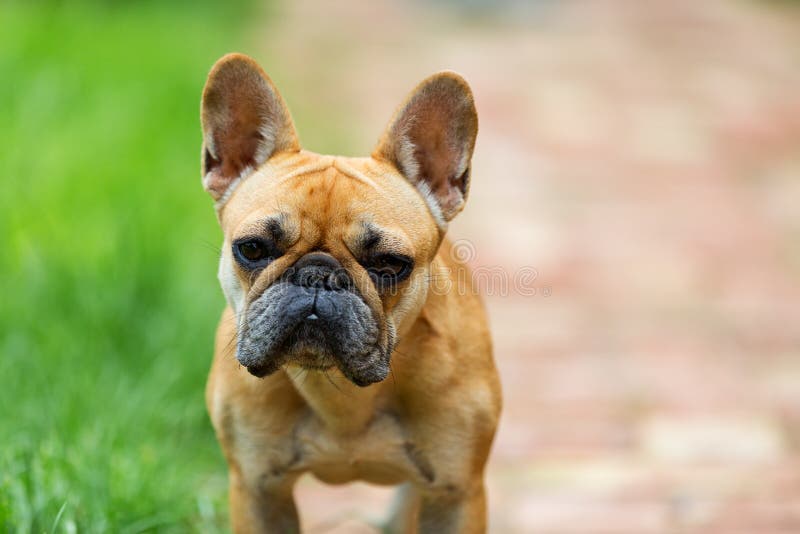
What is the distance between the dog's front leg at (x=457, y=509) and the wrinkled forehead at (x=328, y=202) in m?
0.87

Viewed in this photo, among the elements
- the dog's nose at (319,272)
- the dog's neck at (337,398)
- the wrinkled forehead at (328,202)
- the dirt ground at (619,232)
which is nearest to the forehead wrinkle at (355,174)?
the wrinkled forehead at (328,202)

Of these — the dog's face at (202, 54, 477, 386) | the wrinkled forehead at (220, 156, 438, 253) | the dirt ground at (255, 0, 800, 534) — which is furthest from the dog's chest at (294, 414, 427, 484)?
the dirt ground at (255, 0, 800, 534)

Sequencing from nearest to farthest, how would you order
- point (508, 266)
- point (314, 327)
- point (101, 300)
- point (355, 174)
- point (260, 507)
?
point (314, 327), point (355, 174), point (260, 507), point (101, 300), point (508, 266)

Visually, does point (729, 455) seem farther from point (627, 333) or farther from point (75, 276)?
point (75, 276)

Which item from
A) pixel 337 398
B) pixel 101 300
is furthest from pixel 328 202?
pixel 101 300

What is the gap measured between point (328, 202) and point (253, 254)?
0.95ft

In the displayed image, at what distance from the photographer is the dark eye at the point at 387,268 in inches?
144

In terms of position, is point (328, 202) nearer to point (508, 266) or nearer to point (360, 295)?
point (360, 295)

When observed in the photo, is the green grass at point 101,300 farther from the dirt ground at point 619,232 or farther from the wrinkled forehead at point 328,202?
the wrinkled forehead at point 328,202

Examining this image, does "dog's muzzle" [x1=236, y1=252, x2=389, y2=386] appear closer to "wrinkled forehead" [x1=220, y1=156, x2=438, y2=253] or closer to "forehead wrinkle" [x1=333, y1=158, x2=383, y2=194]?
"wrinkled forehead" [x1=220, y1=156, x2=438, y2=253]

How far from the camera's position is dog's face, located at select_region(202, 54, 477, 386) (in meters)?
3.54

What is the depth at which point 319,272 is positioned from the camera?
3.56 metres

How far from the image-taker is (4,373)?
5145 millimetres

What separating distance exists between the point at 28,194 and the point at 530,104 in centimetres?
603
